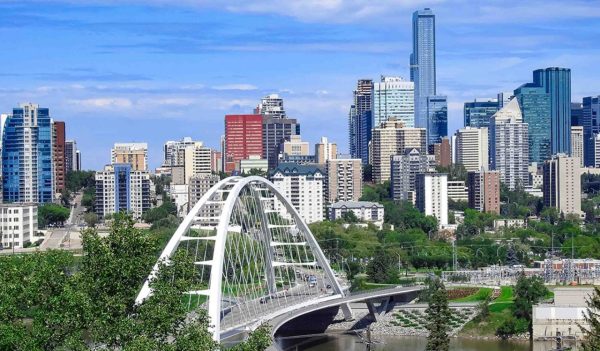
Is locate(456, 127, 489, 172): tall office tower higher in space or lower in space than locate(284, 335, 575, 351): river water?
higher

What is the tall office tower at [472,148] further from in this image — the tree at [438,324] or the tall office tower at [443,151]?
the tree at [438,324]

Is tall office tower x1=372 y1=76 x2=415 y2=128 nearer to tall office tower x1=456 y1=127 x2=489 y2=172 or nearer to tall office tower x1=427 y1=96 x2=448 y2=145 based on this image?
tall office tower x1=456 y1=127 x2=489 y2=172

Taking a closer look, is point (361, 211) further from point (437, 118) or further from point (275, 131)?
point (437, 118)

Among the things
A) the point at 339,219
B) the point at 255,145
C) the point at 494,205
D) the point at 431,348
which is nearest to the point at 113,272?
the point at 431,348

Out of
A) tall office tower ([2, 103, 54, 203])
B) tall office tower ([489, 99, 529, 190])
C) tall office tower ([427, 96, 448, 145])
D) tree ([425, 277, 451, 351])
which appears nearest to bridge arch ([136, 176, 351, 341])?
tree ([425, 277, 451, 351])

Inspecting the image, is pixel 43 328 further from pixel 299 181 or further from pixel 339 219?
pixel 299 181

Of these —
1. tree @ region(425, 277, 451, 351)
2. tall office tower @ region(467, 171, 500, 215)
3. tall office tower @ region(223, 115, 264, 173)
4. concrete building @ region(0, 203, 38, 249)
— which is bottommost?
tree @ region(425, 277, 451, 351)

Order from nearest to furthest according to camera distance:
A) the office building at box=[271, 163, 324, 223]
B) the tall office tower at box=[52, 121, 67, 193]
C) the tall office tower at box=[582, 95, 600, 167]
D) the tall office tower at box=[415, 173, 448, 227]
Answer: the office building at box=[271, 163, 324, 223] < the tall office tower at box=[415, 173, 448, 227] < the tall office tower at box=[52, 121, 67, 193] < the tall office tower at box=[582, 95, 600, 167]

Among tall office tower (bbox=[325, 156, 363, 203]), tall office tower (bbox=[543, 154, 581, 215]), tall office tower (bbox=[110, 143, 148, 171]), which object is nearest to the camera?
tall office tower (bbox=[325, 156, 363, 203])
